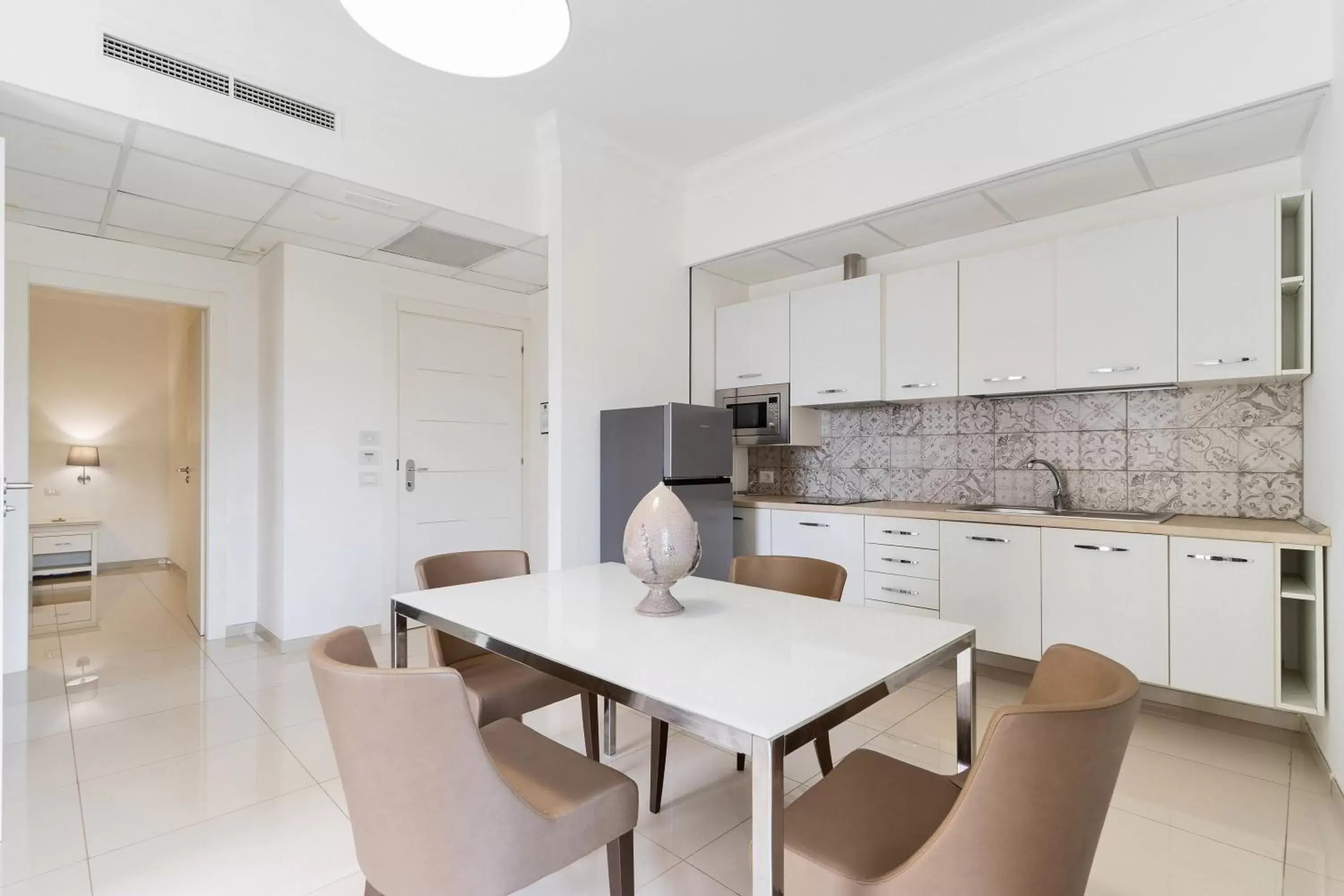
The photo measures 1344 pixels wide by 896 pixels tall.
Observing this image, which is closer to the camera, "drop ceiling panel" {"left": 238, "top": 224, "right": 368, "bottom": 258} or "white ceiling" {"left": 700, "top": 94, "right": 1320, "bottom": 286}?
"white ceiling" {"left": 700, "top": 94, "right": 1320, "bottom": 286}

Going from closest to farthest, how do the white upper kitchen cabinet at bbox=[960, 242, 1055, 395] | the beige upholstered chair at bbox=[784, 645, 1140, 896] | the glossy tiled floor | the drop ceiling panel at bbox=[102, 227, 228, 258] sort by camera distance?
the beige upholstered chair at bbox=[784, 645, 1140, 896], the glossy tiled floor, the white upper kitchen cabinet at bbox=[960, 242, 1055, 395], the drop ceiling panel at bbox=[102, 227, 228, 258]

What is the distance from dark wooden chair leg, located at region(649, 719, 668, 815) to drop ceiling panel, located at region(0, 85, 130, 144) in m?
2.96

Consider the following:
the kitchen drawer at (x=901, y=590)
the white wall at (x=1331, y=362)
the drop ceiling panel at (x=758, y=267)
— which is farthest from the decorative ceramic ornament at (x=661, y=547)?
the drop ceiling panel at (x=758, y=267)

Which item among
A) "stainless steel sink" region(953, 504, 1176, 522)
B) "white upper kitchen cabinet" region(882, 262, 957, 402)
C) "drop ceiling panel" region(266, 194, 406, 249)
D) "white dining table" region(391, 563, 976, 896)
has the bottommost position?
"white dining table" region(391, 563, 976, 896)

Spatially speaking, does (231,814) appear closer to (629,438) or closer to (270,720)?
(270,720)

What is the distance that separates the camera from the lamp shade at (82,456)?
6633 mm

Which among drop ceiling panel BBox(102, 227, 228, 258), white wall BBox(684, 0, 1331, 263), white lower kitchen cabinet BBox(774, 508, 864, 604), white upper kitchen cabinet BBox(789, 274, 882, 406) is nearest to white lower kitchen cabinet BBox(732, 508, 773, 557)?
white lower kitchen cabinet BBox(774, 508, 864, 604)

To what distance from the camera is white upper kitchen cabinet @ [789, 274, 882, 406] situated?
3.83 m

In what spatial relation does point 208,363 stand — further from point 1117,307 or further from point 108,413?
point 1117,307

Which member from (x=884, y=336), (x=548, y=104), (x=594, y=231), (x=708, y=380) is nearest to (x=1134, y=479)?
(x=884, y=336)

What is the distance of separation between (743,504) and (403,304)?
2.71 metres

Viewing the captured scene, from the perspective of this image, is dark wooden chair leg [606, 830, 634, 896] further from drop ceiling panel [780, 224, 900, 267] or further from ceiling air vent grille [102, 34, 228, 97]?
drop ceiling panel [780, 224, 900, 267]

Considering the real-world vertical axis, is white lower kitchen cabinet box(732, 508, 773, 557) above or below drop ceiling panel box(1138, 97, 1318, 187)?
below

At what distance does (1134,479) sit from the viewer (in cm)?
330
